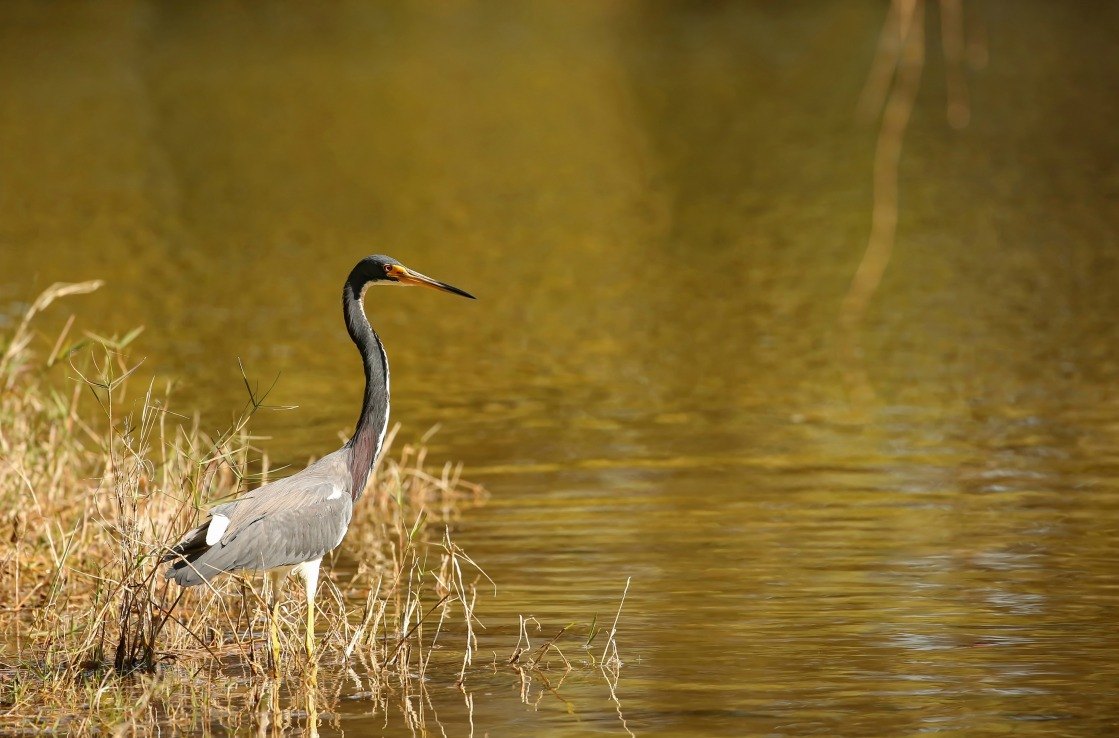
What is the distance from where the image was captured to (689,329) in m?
19.3

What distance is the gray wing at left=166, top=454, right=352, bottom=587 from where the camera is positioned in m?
8.05

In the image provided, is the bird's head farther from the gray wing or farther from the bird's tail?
the bird's tail

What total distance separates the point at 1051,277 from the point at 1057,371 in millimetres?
4972

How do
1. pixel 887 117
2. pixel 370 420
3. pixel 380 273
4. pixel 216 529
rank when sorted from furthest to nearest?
pixel 887 117 → pixel 380 273 → pixel 370 420 → pixel 216 529

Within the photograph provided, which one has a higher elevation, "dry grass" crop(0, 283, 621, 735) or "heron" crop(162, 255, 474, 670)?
"heron" crop(162, 255, 474, 670)

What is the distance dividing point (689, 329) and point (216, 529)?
11.6 m

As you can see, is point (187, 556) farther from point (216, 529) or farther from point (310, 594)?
point (310, 594)

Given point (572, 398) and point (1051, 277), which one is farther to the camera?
point (1051, 277)

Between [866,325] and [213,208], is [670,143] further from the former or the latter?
[866,325]

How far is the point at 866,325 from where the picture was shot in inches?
746

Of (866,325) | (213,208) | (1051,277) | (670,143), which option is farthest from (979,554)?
(670,143)

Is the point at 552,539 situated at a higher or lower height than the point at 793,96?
lower

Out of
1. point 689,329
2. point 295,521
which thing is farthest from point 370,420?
point 689,329

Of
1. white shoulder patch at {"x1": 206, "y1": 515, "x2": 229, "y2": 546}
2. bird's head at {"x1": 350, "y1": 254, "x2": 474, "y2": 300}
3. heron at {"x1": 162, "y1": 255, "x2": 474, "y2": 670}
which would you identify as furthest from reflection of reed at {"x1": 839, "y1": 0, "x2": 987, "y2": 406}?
white shoulder patch at {"x1": 206, "y1": 515, "x2": 229, "y2": 546}
